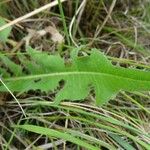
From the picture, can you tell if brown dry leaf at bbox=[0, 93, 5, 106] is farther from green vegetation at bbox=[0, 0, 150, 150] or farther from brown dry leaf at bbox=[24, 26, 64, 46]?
brown dry leaf at bbox=[24, 26, 64, 46]

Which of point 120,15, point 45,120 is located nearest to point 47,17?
point 120,15

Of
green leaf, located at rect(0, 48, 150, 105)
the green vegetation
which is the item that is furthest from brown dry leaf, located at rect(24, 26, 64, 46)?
green leaf, located at rect(0, 48, 150, 105)

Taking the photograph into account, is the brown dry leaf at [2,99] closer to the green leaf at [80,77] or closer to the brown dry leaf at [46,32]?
the green leaf at [80,77]

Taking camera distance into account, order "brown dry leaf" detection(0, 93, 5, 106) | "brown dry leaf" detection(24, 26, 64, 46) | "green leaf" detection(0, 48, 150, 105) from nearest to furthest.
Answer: "green leaf" detection(0, 48, 150, 105), "brown dry leaf" detection(0, 93, 5, 106), "brown dry leaf" detection(24, 26, 64, 46)

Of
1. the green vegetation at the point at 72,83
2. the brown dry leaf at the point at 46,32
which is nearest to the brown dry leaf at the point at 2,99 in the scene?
the green vegetation at the point at 72,83

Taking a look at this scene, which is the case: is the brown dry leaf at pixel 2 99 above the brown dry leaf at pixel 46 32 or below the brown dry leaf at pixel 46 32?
below

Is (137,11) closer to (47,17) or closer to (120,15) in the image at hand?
(120,15)

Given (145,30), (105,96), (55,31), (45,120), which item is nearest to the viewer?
(105,96)
